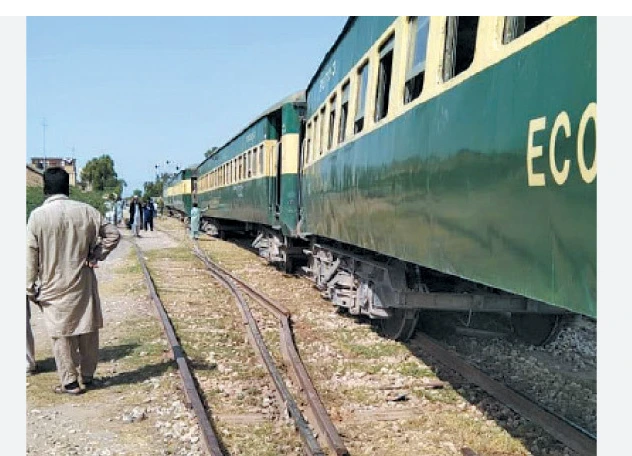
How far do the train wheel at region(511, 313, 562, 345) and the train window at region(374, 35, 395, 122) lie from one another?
2.75 m

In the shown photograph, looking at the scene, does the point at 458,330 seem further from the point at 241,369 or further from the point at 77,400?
the point at 77,400

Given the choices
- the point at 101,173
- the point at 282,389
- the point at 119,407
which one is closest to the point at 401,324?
the point at 282,389

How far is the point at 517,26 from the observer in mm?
3457

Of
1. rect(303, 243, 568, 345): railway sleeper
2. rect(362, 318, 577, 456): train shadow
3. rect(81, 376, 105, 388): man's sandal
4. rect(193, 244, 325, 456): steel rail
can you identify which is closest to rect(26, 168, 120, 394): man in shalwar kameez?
rect(81, 376, 105, 388): man's sandal

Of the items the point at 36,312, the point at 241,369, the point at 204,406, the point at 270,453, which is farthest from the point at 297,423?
the point at 36,312

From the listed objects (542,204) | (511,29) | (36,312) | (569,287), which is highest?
(511,29)

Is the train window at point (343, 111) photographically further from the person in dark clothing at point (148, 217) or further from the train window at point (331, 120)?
the person in dark clothing at point (148, 217)

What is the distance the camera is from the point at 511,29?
3.49 metres

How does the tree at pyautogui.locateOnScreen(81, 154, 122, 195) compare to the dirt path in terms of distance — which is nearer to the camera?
the dirt path

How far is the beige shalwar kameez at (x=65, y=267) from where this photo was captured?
592 cm

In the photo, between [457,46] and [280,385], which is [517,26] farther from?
[280,385]

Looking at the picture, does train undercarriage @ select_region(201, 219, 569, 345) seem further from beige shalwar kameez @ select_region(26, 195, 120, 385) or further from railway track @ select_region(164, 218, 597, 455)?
beige shalwar kameez @ select_region(26, 195, 120, 385)

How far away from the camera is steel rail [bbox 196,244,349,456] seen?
191 inches

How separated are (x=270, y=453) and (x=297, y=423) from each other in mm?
416
